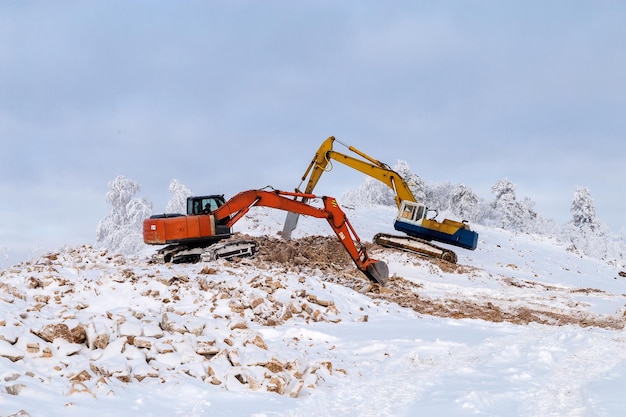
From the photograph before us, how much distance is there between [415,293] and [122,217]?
23630 millimetres

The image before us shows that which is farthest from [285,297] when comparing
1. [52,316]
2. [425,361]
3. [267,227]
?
[267,227]

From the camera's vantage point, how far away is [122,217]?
35.2m

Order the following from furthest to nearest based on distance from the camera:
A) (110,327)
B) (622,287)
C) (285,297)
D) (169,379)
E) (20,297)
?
(622,287), (285,297), (20,297), (110,327), (169,379)

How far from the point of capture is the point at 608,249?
58750 millimetres

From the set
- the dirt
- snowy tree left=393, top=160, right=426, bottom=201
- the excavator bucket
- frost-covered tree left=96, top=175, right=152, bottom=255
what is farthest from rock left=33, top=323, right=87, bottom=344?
snowy tree left=393, top=160, right=426, bottom=201

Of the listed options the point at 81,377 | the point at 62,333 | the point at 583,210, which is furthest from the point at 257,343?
the point at 583,210

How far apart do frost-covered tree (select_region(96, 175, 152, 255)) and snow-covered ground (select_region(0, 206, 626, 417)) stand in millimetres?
19758

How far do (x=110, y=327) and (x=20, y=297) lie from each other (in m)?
2.50

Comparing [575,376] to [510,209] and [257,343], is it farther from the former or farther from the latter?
[510,209]

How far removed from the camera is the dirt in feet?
47.6

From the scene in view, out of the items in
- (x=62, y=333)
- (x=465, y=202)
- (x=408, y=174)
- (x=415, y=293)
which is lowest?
(x=62, y=333)

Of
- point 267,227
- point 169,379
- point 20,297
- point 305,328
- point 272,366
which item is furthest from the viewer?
point 267,227

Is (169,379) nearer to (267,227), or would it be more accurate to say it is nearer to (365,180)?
(267,227)

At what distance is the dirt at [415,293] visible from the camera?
14.5m
